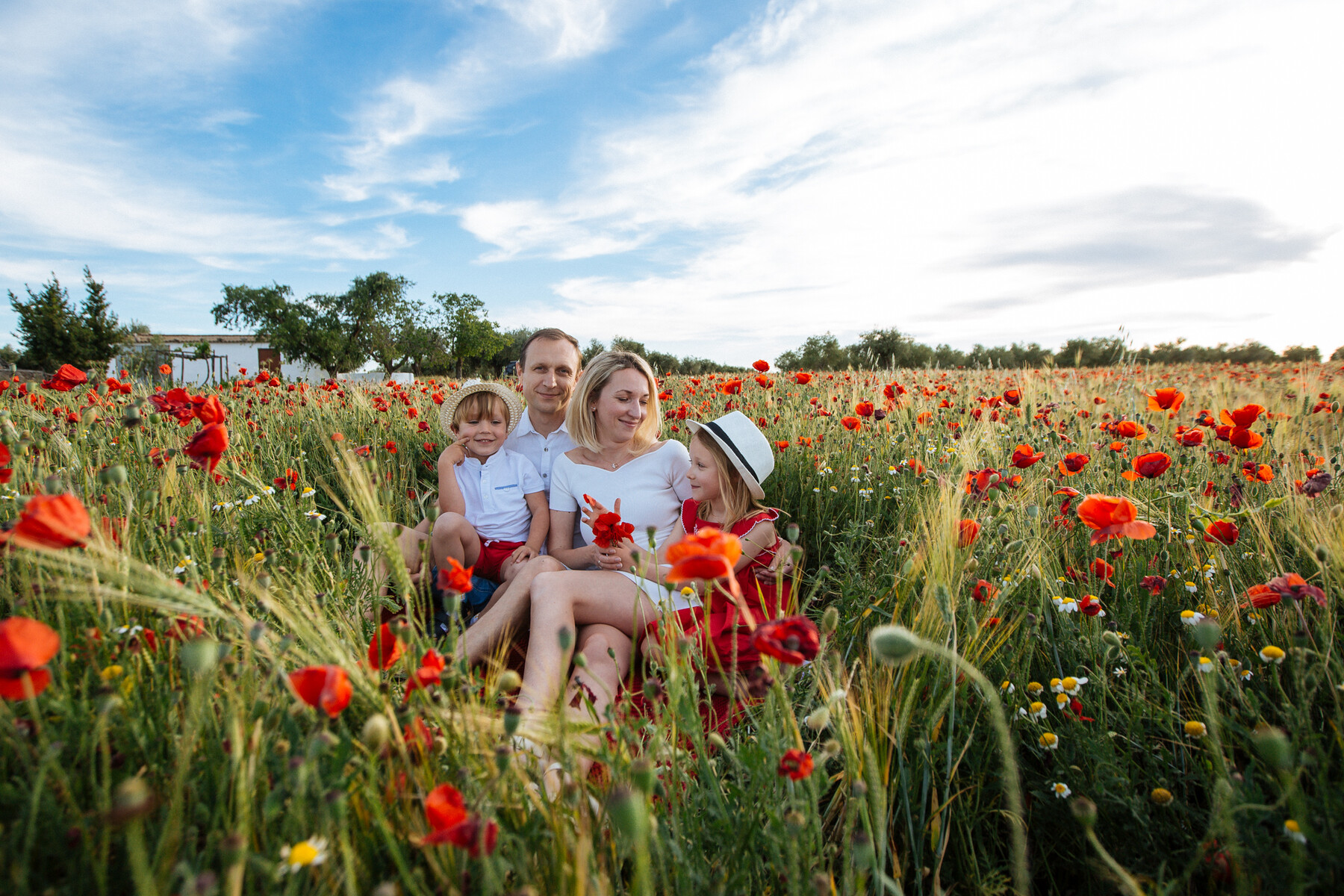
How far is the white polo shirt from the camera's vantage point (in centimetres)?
334

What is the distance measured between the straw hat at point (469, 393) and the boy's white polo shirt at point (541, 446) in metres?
0.07

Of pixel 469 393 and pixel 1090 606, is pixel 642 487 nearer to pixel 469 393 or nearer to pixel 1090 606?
pixel 469 393

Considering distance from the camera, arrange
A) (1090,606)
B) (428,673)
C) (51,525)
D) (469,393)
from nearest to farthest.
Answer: (51,525) → (428,673) → (1090,606) → (469,393)

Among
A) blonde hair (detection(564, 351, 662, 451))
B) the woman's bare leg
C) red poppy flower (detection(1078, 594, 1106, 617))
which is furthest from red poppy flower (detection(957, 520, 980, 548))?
blonde hair (detection(564, 351, 662, 451))

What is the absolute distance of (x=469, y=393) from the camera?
3305 millimetres

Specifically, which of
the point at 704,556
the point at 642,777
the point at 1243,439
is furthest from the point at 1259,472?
the point at 642,777

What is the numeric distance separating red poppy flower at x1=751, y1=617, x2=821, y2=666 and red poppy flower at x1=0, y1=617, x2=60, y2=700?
2.63 feet

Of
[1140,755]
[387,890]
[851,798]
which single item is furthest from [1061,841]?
[387,890]

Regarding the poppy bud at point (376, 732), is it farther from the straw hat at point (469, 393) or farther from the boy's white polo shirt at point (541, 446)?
the straw hat at point (469, 393)

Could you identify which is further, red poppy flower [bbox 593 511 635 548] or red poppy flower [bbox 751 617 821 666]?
red poppy flower [bbox 593 511 635 548]

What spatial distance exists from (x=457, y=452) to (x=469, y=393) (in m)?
0.31

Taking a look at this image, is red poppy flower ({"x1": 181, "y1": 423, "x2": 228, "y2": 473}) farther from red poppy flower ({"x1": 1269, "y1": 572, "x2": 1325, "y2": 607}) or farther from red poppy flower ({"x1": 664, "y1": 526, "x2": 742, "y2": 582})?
red poppy flower ({"x1": 1269, "y1": 572, "x2": 1325, "y2": 607})

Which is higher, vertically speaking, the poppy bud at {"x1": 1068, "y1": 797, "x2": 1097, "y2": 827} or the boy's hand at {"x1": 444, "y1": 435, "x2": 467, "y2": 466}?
the boy's hand at {"x1": 444, "y1": 435, "x2": 467, "y2": 466}

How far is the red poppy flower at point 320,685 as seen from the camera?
0.79 m
